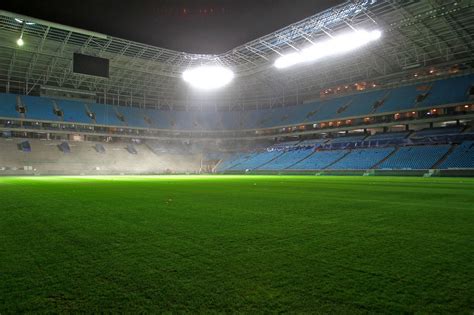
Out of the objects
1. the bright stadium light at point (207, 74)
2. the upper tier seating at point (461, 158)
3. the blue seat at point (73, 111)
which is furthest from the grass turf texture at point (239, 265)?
the blue seat at point (73, 111)

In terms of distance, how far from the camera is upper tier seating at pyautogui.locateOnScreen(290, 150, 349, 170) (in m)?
45.5

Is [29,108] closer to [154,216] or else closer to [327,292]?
[154,216]

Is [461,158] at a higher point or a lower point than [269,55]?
lower

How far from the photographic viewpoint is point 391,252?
4.14 m

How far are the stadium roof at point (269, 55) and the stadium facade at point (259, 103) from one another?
0.65 ft

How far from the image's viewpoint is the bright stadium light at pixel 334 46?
114ft

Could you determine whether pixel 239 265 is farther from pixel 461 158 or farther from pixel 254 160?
pixel 254 160

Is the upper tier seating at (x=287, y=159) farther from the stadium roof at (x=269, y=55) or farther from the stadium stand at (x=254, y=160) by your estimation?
the stadium roof at (x=269, y=55)

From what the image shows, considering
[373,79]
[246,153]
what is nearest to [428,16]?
[373,79]

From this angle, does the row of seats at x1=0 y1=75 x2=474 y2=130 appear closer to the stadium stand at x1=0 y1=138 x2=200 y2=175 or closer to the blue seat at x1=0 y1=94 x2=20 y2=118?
the blue seat at x1=0 y1=94 x2=20 y2=118

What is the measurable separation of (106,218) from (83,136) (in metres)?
58.4

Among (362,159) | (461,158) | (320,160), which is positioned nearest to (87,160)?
(320,160)

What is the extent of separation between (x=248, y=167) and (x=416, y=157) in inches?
1023

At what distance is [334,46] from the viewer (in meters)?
37.4
